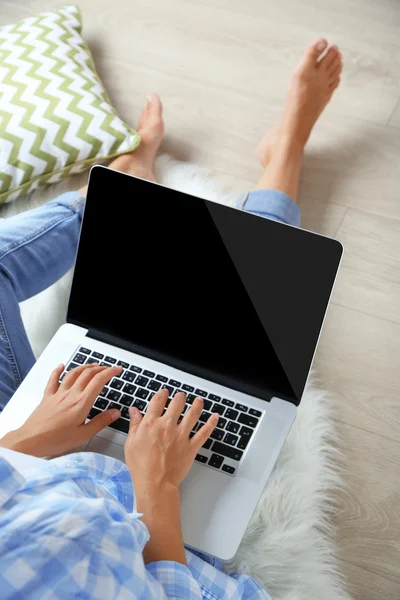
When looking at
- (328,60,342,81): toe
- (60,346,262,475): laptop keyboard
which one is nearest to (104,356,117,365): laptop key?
(60,346,262,475): laptop keyboard

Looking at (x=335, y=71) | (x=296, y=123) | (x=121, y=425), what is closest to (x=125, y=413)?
(x=121, y=425)

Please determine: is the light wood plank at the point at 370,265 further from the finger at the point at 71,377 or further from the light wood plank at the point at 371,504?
the finger at the point at 71,377

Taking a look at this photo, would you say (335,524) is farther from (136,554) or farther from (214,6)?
(214,6)

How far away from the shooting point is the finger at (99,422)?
0.84 meters

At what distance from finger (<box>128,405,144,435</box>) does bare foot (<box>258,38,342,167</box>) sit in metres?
0.62

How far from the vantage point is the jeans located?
0.95m

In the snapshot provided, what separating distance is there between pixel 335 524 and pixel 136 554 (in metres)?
0.48

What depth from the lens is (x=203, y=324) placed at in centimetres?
87

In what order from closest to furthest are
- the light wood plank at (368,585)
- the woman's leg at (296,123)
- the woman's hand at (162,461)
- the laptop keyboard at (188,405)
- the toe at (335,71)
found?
the woman's hand at (162,461) < the laptop keyboard at (188,405) < the light wood plank at (368,585) < the woman's leg at (296,123) < the toe at (335,71)

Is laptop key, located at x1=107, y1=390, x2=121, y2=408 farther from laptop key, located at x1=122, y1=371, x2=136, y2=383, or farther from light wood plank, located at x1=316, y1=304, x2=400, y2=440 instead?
light wood plank, located at x1=316, y1=304, x2=400, y2=440

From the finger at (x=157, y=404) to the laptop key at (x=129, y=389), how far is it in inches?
1.7

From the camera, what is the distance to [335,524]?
1.01 meters

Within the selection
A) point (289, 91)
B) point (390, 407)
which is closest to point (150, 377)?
point (390, 407)

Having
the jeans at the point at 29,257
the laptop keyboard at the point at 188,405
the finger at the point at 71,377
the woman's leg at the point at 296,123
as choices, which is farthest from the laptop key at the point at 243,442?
the woman's leg at the point at 296,123
